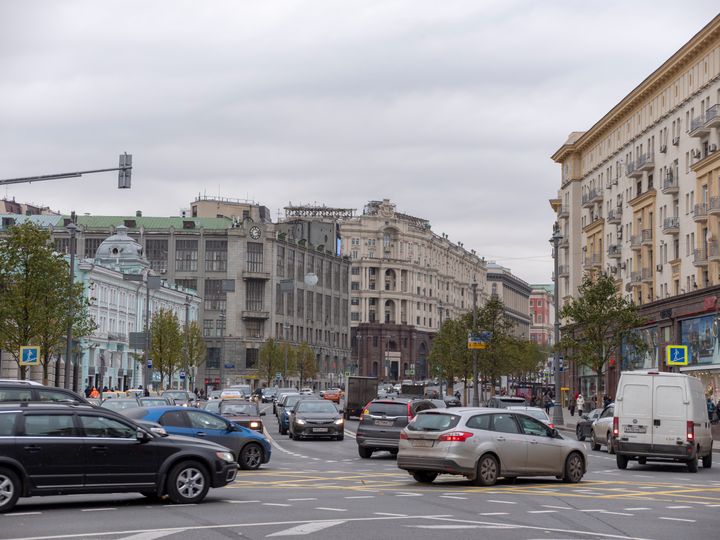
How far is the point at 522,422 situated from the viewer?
23.8m

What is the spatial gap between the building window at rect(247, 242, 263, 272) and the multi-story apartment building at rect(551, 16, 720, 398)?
65.6m

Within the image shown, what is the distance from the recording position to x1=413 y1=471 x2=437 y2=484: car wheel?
77.4 feet

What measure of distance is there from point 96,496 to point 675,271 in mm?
53120

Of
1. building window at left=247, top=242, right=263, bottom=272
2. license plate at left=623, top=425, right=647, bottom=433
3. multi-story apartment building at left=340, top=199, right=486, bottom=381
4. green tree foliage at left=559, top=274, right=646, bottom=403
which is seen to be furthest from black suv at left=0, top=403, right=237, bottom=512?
multi-story apartment building at left=340, top=199, right=486, bottom=381

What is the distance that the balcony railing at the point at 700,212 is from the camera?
62.0 metres

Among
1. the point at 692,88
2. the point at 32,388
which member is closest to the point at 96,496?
the point at 32,388

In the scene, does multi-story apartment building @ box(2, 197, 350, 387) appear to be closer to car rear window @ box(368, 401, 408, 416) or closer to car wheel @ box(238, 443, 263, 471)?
car rear window @ box(368, 401, 408, 416)

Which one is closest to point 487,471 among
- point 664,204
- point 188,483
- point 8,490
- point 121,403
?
point 188,483

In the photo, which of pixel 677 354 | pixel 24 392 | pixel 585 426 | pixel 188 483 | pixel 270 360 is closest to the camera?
pixel 188 483

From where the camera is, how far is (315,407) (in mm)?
43656

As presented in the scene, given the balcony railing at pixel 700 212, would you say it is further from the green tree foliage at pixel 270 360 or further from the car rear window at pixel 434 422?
the green tree foliage at pixel 270 360

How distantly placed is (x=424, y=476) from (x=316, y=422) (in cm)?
1920

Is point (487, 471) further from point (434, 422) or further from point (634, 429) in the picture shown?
point (634, 429)

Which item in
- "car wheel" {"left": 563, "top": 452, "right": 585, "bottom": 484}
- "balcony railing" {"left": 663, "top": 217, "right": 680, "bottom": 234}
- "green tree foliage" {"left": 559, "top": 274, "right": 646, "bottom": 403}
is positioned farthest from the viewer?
"balcony railing" {"left": 663, "top": 217, "right": 680, "bottom": 234}
